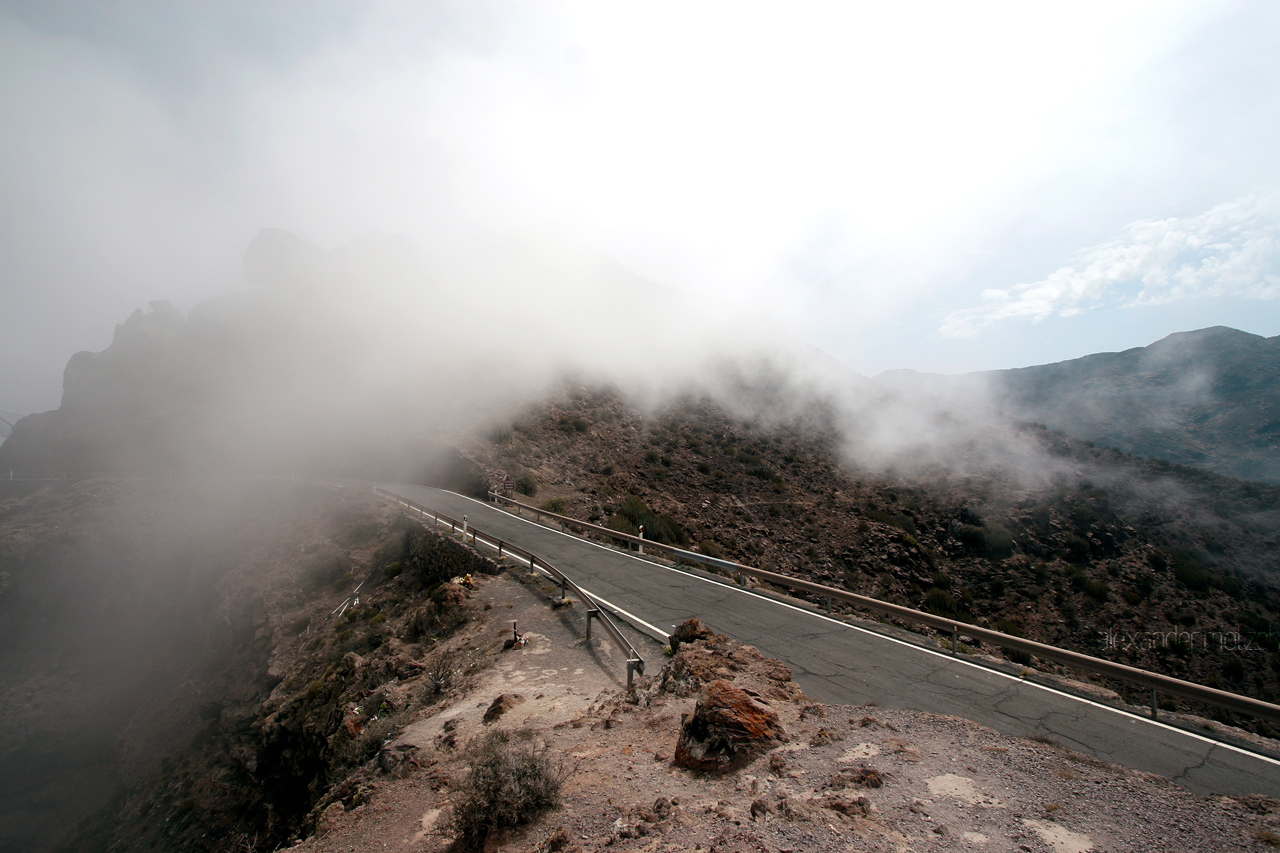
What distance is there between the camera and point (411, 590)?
57.5 feet

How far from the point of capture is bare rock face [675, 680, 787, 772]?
5.41 m

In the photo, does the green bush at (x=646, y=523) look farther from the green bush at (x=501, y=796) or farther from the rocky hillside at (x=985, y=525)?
the green bush at (x=501, y=796)

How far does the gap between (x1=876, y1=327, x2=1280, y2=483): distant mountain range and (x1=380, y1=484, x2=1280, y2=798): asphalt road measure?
207ft

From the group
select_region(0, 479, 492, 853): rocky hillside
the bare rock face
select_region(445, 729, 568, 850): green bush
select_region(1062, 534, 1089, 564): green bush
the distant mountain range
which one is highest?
the distant mountain range

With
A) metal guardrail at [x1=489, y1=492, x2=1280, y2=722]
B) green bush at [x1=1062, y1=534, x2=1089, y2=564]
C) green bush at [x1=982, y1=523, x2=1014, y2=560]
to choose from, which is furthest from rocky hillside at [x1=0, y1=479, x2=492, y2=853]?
green bush at [x1=1062, y1=534, x2=1089, y2=564]

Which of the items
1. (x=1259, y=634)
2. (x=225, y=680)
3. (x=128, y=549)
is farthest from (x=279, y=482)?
(x=1259, y=634)

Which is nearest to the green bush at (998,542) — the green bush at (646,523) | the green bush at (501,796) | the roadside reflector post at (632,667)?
the green bush at (646,523)

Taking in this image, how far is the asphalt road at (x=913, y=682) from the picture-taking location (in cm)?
570

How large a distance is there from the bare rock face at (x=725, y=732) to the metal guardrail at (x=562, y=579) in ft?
7.71

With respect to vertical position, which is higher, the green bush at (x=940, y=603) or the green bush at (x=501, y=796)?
the green bush at (x=501, y=796)

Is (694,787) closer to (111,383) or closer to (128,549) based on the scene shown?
A: (128,549)

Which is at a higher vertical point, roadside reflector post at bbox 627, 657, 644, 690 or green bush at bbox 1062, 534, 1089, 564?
roadside reflector post at bbox 627, 657, 644, 690

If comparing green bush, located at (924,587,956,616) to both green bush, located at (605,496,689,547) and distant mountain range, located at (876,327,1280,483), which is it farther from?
distant mountain range, located at (876,327,1280,483)

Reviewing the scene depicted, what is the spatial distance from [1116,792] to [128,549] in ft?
144
